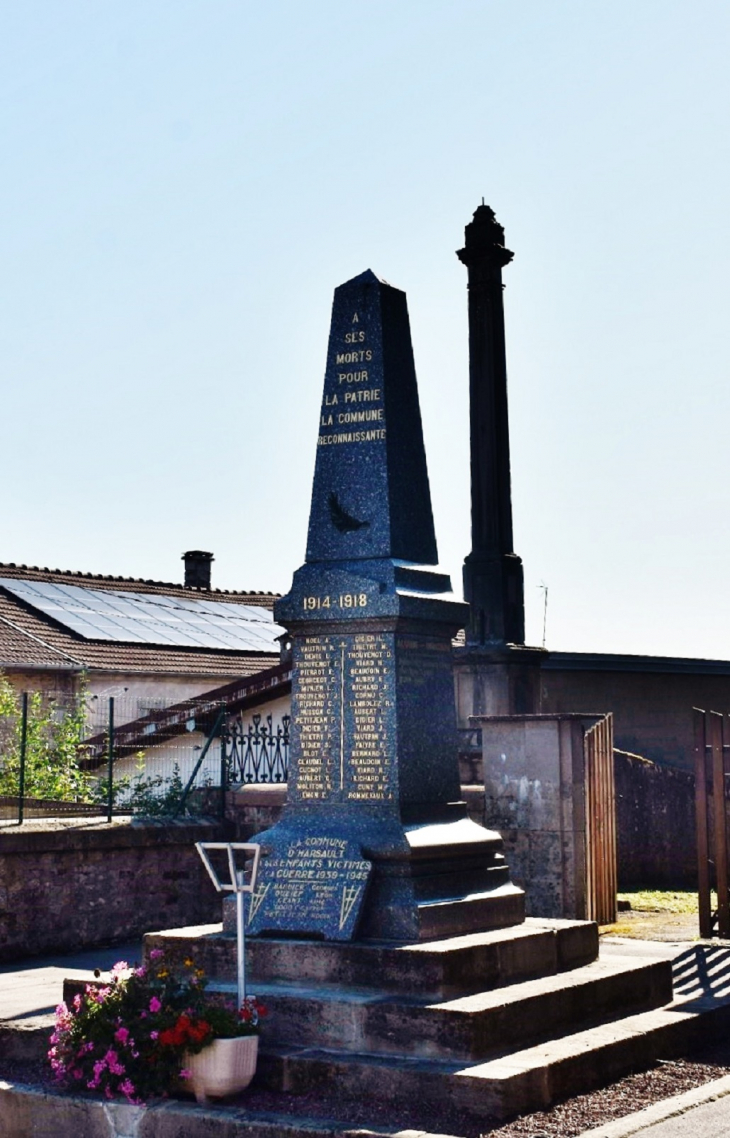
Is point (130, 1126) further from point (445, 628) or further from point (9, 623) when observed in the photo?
point (9, 623)

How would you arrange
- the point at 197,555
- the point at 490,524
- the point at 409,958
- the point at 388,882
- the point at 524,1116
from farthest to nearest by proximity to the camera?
1. the point at 197,555
2. the point at 490,524
3. the point at 388,882
4. the point at 409,958
5. the point at 524,1116

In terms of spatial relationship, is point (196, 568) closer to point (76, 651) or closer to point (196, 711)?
point (76, 651)

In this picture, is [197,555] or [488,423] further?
[197,555]

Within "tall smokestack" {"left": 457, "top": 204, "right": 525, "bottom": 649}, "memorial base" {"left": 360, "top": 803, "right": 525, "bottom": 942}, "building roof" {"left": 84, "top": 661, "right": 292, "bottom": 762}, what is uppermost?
"tall smokestack" {"left": 457, "top": 204, "right": 525, "bottom": 649}

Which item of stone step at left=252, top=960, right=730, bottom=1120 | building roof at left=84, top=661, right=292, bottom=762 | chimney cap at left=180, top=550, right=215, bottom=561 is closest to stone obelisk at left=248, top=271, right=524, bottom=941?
stone step at left=252, top=960, right=730, bottom=1120

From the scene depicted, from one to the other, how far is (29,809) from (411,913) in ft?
21.2

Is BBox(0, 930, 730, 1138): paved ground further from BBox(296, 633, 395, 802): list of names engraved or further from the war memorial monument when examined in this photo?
BBox(296, 633, 395, 802): list of names engraved

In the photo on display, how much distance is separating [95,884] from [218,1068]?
628cm

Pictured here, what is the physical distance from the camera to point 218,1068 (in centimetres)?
691

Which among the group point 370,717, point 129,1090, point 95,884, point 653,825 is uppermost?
point 370,717

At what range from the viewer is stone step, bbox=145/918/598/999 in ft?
24.7

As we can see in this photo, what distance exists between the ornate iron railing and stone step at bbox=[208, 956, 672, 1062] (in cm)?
664

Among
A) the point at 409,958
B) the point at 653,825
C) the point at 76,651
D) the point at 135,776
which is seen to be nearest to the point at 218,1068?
the point at 409,958

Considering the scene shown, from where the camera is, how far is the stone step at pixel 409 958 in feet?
24.7
